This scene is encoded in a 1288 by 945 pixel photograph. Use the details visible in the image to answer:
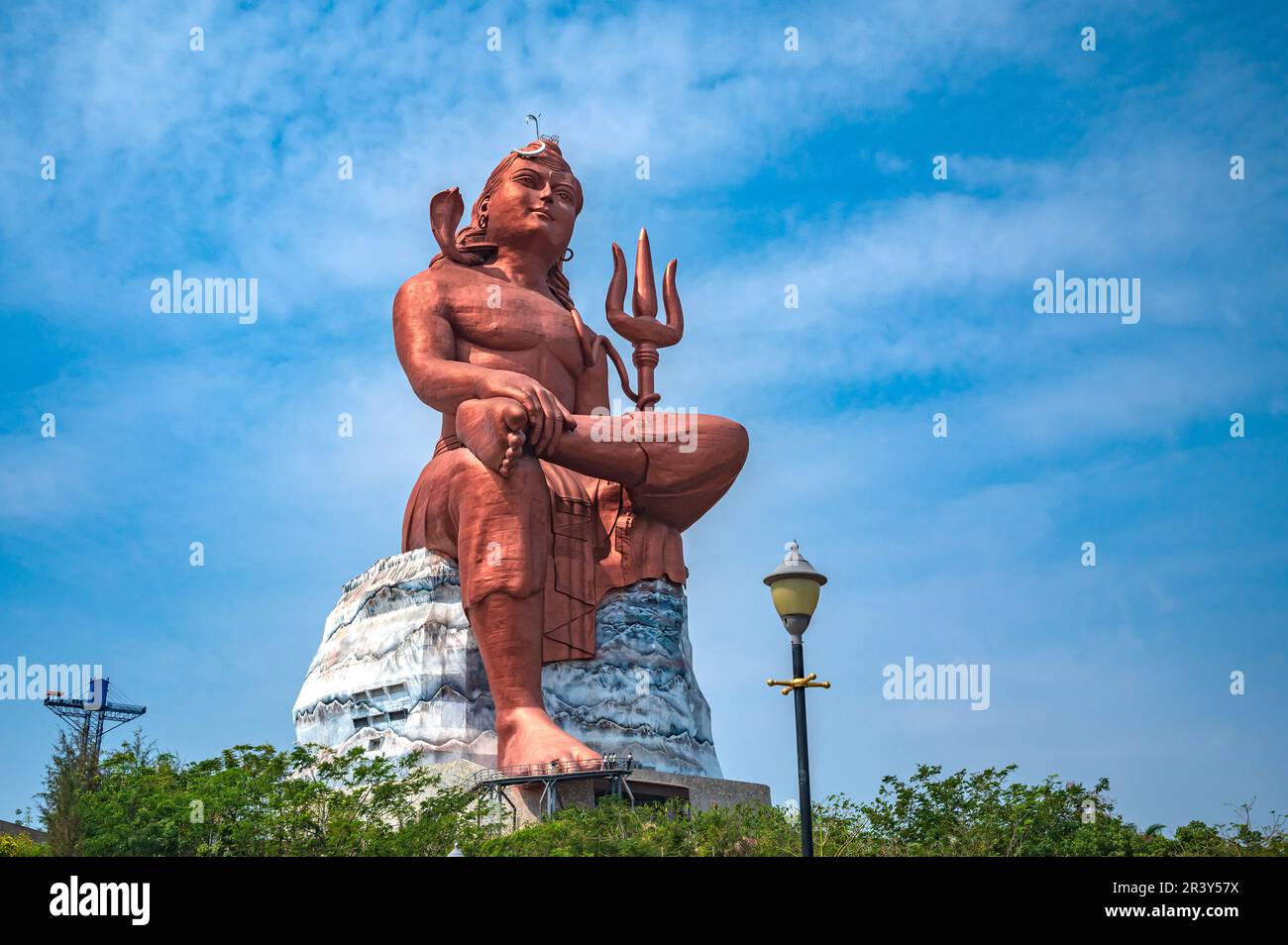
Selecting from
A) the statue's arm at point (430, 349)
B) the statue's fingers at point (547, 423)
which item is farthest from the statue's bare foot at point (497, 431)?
the statue's arm at point (430, 349)

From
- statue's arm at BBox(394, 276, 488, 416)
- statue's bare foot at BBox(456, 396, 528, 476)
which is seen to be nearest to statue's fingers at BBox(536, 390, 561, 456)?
statue's bare foot at BBox(456, 396, 528, 476)

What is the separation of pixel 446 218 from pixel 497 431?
3240 mm

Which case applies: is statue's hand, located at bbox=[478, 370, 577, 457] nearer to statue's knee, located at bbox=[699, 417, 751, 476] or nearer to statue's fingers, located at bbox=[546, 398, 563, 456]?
statue's fingers, located at bbox=[546, 398, 563, 456]

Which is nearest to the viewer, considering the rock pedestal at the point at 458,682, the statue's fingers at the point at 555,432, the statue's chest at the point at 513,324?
the statue's fingers at the point at 555,432

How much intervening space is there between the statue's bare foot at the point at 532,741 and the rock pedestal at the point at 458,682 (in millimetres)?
437

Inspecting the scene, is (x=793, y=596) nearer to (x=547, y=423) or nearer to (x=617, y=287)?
(x=547, y=423)

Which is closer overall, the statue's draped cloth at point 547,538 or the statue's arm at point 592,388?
the statue's draped cloth at point 547,538

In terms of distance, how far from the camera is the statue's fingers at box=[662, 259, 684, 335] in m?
18.1

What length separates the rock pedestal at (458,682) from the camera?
50.6 ft

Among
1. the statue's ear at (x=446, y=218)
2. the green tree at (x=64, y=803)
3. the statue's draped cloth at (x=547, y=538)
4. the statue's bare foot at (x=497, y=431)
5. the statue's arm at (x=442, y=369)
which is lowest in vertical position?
the green tree at (x=64, y=803)

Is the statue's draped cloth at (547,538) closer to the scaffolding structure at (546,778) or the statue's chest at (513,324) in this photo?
the statue's chest at (513,324)
